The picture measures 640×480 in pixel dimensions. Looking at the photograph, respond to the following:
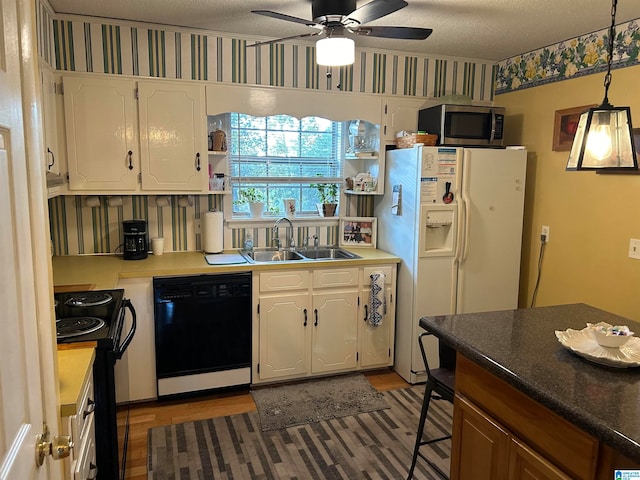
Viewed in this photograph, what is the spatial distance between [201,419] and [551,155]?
10.0 ft

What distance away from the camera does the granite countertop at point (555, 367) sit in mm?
1287

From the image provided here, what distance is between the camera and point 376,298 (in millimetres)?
3498

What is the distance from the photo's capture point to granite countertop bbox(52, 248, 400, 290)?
277cm

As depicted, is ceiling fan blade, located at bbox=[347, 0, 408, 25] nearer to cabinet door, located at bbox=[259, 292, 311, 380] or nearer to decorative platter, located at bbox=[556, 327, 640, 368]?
decorative platter, located at bbox=[556, 327, 640, 368]

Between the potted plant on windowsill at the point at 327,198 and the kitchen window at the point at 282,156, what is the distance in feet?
0.13

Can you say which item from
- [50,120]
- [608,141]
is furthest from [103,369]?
[608,141]

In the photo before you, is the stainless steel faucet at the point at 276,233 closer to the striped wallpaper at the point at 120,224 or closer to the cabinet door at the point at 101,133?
the striped wallpaper at the point at 120,224

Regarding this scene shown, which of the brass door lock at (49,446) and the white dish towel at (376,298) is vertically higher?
the brass door lock at (49,446)

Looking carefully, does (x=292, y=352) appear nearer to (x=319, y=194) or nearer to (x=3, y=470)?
(x=319, y=194)

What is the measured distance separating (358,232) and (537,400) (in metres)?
2.64

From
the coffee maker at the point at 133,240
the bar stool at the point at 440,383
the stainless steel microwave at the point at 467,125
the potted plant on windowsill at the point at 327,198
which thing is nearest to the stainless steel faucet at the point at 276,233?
the potted plant on windowsill at the point at 327,198

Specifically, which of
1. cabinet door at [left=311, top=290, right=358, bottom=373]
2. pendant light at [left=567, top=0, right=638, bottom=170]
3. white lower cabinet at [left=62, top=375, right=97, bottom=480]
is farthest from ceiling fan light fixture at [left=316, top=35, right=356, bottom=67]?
white lower cabinet at [left=62, top=375, right=97, bottom=480]

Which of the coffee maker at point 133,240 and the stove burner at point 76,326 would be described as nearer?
the stove burner at point 76,326

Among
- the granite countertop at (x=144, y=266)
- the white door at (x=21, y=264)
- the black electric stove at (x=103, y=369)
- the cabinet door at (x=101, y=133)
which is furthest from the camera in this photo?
the cabinet door at (x=101, y=133)
